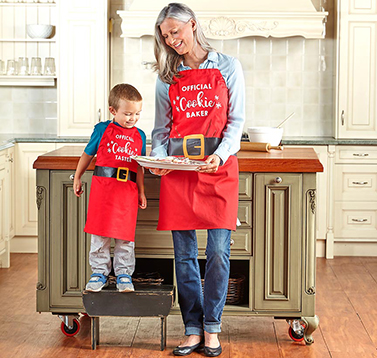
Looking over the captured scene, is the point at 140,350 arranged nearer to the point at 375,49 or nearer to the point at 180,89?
the point at 180,89

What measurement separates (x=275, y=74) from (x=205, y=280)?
305cm

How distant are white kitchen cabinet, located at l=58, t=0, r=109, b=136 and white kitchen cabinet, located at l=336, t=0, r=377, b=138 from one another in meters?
1.86

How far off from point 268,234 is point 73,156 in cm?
98

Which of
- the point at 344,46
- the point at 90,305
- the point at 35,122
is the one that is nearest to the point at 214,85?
the point at 90,305

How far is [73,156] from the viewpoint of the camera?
9.83 feet

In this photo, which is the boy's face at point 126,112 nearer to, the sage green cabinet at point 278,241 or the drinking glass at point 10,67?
the sage green cabinet at point 278,241

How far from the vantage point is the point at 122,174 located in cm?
281

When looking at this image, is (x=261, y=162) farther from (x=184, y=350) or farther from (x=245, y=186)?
(x=184, y=350)

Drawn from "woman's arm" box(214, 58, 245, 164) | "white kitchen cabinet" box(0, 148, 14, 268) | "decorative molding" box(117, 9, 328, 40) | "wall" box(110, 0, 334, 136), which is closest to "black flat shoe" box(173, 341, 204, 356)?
"woman's arm" box(214, 58, 245, 164)

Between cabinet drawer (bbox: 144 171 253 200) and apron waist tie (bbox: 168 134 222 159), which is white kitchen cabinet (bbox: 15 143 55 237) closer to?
cabinet drawer (bbox: 144 171 253 200)

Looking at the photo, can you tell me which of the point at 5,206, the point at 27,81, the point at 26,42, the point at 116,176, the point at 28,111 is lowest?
the point at 5,206

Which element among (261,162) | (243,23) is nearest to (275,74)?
(243,23)

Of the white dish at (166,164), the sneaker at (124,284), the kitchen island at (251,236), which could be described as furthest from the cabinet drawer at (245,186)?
the sneaker at (124,284)

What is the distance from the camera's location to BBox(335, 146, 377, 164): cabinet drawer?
491cm
